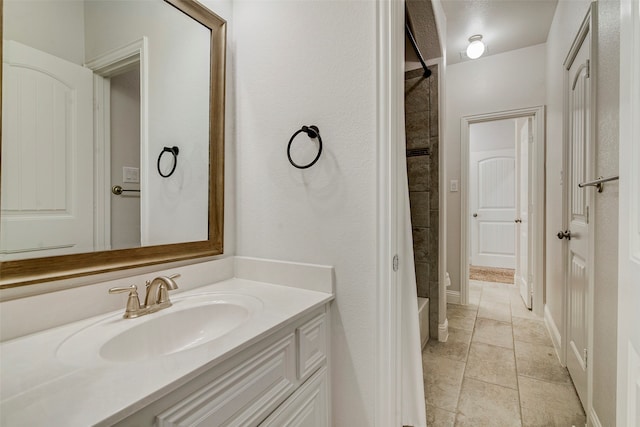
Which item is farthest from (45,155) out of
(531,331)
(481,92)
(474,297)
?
(474,297)

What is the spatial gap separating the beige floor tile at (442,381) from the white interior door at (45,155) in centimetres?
181

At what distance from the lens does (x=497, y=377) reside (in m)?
1.82

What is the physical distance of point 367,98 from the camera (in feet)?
3.52

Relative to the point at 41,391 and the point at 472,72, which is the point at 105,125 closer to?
the point at 41,391

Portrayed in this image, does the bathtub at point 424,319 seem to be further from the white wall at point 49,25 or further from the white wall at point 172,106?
the white wall at point 49,25

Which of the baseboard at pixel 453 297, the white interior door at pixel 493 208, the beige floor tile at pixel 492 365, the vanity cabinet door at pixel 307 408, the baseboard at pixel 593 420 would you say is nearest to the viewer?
the vanity cabinet door at pixel 307 408

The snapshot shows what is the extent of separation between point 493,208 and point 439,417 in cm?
424

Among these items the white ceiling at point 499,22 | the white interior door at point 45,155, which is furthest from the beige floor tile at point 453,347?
the white ceiling at point 499,22

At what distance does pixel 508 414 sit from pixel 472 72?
10.1 ft

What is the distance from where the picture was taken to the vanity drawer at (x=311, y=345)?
959 mm

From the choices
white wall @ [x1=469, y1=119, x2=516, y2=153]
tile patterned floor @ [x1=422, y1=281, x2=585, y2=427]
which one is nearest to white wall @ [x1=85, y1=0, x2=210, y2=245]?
tile patterned floor @ [x1=422, y1=281, x2=585, y2=427]

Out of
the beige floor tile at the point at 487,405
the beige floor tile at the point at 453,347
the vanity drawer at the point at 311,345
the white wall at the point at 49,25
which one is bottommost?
the beige floor tile at the point at 487,405

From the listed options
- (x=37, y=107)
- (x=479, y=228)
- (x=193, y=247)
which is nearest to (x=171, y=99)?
(x=37, y=107)

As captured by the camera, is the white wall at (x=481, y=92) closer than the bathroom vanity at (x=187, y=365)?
No
